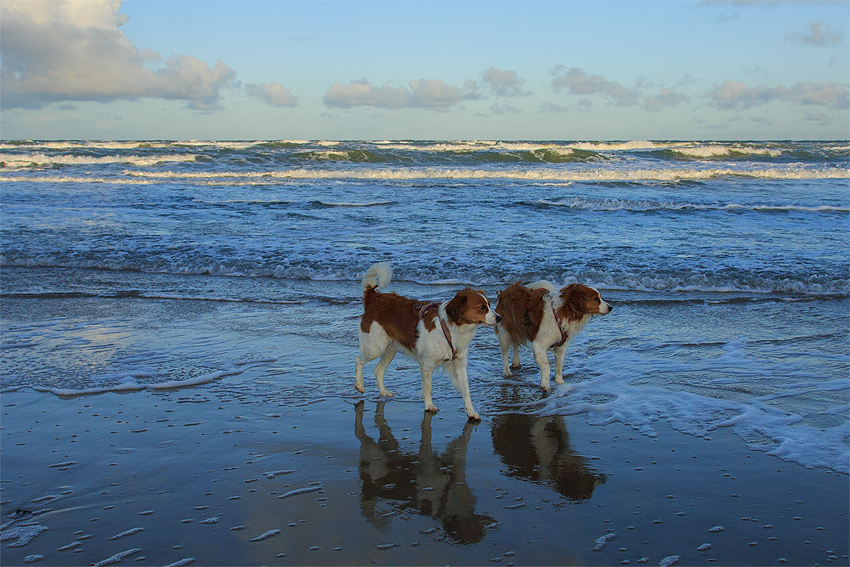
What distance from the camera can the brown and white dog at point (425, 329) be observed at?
187 inches

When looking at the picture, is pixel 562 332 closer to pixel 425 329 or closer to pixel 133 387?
pixel 425 329

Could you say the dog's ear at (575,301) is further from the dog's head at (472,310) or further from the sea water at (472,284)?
the dog's head at (472,310)

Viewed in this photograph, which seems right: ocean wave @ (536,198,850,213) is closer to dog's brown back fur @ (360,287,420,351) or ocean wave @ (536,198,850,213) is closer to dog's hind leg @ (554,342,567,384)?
dog's hind leg @ (554,342,567,384)

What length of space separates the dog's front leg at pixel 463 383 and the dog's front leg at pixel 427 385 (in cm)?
19

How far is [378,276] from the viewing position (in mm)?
5324

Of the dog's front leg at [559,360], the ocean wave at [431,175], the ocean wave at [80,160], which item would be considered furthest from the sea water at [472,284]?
the ocean wave at [80,160]

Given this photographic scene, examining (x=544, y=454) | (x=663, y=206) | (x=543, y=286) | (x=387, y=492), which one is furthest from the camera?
(x=663, y=206)

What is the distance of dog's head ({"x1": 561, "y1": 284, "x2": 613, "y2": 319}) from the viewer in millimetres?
5570

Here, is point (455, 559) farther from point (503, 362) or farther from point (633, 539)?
point (503, 362)

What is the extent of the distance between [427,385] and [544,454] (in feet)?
3.83

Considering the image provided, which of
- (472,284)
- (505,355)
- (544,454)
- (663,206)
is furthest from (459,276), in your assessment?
(663,206)

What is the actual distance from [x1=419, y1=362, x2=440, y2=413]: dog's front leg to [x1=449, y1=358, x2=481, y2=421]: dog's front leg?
0.62 feet

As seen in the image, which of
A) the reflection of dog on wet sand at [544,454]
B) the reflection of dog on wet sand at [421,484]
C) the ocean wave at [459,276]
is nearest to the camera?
the reflection of dog on wet sand at [421,484]

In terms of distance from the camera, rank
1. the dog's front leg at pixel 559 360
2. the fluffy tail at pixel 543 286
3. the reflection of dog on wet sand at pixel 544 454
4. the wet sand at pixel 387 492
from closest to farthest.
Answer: the wet sand at pixel 387 492 < the reflection of dog on wet sand at pixel 544 454 < the dog's front leg at pixel 559 360 < the fluffy tail at pixel 543 286
